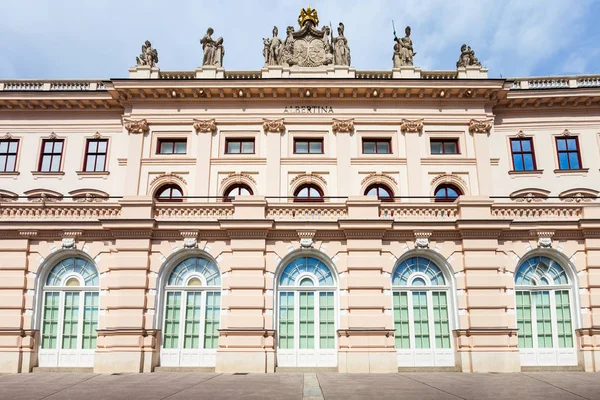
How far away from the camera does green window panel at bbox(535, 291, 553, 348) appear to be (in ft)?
70.3

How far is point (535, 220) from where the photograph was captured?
22.0 metres

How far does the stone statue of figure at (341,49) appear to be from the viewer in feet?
94.7

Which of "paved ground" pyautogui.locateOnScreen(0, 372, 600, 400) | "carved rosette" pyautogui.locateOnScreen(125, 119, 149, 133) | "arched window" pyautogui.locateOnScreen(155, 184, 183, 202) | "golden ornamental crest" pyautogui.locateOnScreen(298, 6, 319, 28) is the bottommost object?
"paved ground" pyautogui.locateOnScreen(0, 372, 600, 400)

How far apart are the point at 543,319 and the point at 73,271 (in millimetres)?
20089

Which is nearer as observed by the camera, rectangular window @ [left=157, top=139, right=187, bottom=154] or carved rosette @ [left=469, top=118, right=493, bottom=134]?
carved rosette @ [left=469, top=118, right=493, bottom=134]

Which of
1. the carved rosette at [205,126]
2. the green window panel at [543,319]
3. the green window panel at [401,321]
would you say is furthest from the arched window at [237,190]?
the green window panel at [543,319]

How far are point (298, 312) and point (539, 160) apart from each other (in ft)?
51.4

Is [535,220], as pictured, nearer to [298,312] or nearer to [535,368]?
[535,368]

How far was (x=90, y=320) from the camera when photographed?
21750 millimetres

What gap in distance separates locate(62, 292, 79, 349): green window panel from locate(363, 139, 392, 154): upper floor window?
51.7 feet

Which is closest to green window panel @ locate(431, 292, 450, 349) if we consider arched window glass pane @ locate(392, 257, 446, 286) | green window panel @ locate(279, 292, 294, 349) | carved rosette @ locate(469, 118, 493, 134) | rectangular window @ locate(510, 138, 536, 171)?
arched window glass pane @ locate(392, 257, 446, 286)

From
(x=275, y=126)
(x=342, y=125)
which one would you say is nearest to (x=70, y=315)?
(x=275, y=126)

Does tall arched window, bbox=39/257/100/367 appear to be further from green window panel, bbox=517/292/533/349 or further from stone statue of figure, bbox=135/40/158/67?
green window panel, bbox=517/292/533/349

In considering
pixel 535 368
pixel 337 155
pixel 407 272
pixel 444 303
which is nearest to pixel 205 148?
pixel 337 155
